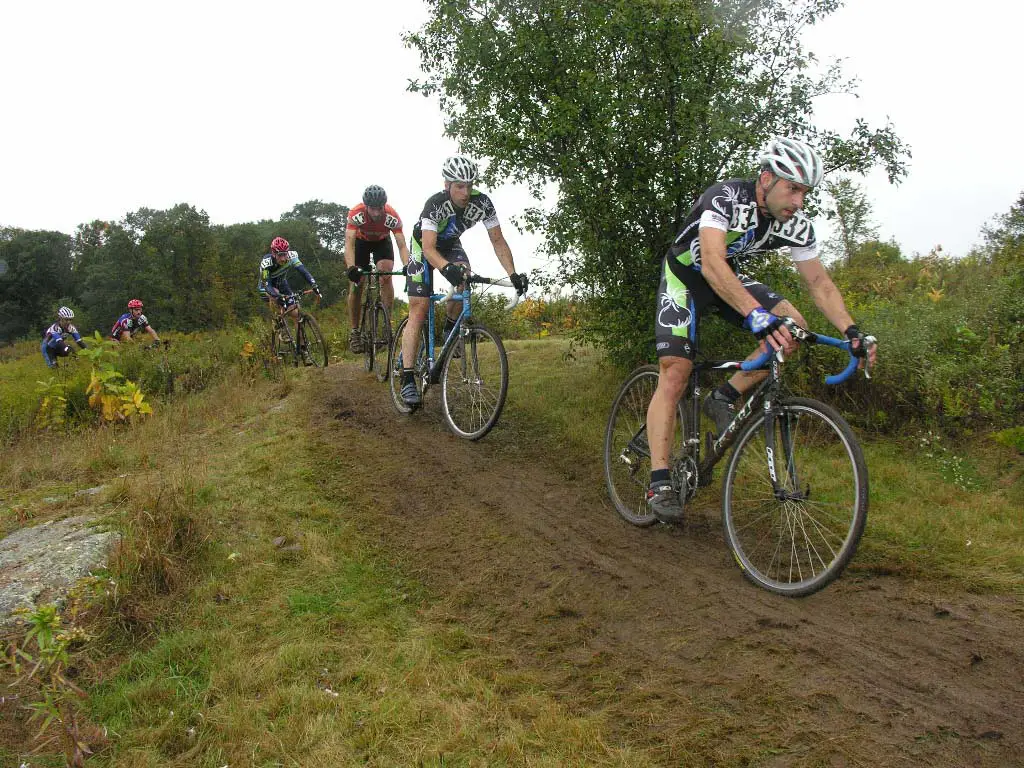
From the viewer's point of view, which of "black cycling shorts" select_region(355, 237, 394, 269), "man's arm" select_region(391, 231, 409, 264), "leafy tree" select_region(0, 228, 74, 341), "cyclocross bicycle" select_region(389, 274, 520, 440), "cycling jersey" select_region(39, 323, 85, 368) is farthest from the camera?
"leafy tree" select_region(0, 228, 74, 341)

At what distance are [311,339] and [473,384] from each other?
588cm

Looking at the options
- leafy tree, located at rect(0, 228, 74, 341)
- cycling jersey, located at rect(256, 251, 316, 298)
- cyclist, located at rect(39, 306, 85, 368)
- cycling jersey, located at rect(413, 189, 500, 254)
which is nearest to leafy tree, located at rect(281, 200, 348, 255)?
leafy tree, located at rect(0, 228, 74, 341)

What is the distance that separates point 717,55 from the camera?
6.14 metres

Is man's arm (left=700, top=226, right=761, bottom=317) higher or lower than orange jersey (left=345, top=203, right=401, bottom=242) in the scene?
lower

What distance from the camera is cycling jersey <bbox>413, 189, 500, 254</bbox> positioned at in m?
7.04

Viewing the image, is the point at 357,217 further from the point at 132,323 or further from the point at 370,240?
the point at 132,323

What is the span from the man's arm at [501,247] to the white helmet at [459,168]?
62 centimetres

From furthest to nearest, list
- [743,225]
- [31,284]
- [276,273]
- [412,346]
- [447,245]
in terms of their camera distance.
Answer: [31,284] → [276,273] → [412,346] → [447,245] → [743,225]

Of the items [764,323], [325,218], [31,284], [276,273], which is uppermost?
[325,218]

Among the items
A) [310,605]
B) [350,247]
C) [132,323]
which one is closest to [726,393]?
[310,605]

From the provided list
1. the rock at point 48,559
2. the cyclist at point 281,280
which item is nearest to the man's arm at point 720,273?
the rock at point 48,559

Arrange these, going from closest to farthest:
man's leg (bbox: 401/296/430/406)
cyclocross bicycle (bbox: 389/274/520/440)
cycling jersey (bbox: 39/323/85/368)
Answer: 1. cyclocross bicycle (bbox: 389/274/520/440)
2. man's leg (bbox: 401/296/430/406)
3. cycling jersey (bbox: 39/323/85/368)

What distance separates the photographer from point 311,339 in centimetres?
1206

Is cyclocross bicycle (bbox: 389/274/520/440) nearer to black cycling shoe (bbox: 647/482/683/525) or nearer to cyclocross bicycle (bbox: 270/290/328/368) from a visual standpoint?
black cycling shoe (bbox: 647/482/683/525)
